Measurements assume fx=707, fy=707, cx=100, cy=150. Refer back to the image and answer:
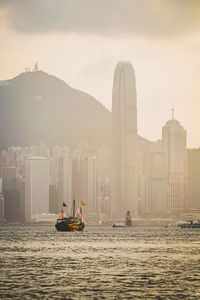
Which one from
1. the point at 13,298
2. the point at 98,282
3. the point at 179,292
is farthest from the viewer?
the point at 98,282

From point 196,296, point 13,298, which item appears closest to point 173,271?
point 196,296

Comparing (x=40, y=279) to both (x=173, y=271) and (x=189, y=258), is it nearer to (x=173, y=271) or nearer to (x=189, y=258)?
(x=173, y=271)

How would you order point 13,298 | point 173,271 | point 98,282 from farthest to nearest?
point 173,271, point 98,282, point 13,298

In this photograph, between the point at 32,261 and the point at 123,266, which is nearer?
the point at 123,266

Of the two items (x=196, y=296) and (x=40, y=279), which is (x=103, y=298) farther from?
(x=40, y=279)

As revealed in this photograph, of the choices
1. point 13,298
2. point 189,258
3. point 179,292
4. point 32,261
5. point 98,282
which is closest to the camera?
point 13,298

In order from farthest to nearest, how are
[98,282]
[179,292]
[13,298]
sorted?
[98,282] → [179,292] → [13,298]

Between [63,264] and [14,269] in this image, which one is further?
[63,264]

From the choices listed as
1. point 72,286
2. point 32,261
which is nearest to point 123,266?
point 32,261
